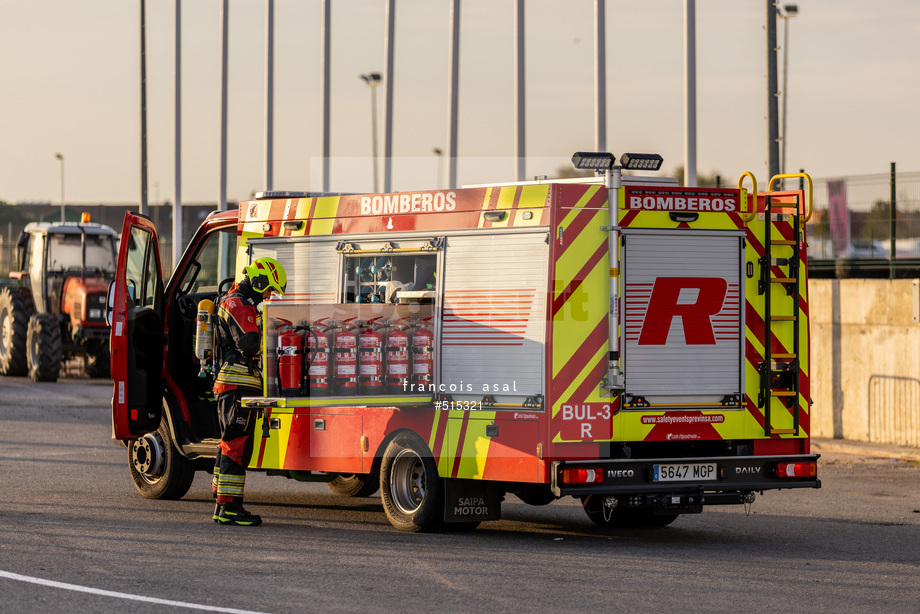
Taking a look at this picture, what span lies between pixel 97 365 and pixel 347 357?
58.1ft

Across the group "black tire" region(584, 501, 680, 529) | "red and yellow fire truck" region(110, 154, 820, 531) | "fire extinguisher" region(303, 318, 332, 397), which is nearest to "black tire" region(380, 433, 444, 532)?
"red and yellow fire truck" region(110, 154, 820, 531)

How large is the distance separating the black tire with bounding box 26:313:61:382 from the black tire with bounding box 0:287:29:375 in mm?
764

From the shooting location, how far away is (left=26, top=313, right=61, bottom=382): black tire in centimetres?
2416

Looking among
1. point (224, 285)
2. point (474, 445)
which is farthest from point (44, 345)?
point (474, 445)

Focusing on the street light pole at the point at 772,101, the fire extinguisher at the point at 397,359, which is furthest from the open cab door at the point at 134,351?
the street light pole at the point at 772,101

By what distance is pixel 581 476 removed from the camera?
29.8ft

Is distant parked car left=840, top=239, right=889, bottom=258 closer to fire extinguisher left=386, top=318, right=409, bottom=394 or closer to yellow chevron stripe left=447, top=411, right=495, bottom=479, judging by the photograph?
fire extinguisher left=386, top=318, right=409, bottom=394

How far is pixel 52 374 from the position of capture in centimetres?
2467

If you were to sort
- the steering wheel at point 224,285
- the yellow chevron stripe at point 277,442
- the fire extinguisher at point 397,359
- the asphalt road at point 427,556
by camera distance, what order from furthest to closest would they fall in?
the steering wheel at point 224,285 → the yellow chevron stripe at point 277,442 → the fire extinguisher at point 397,359 → the asphalt road at point 427,556

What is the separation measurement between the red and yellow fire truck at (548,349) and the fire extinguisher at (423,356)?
0.02m

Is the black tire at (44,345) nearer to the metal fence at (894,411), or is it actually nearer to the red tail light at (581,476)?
the metal fence at (894,411)

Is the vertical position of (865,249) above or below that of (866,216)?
below

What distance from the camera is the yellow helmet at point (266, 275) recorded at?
10539 mm

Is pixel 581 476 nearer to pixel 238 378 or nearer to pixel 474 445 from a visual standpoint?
pixel 474 445
